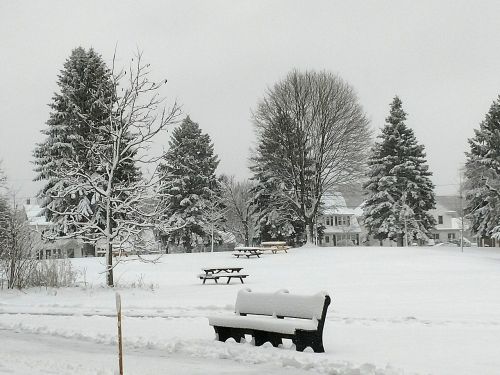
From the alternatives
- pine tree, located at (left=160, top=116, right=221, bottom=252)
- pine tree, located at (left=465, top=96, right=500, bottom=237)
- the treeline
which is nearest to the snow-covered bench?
the treeline

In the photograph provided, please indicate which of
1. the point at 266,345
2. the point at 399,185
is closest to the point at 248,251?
the point at 399,185

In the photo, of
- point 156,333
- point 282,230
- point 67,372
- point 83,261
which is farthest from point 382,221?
point 67,372

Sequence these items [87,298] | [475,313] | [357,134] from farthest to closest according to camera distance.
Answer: [357,134] → [87,298] → [475,313]

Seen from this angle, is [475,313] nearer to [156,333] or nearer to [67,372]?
[156,333]

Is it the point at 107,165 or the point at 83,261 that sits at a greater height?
the point at 107,165

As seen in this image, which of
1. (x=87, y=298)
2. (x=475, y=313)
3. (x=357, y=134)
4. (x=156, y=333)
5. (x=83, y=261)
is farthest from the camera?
(x=357, y=134)

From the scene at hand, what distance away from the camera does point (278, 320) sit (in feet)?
34.5

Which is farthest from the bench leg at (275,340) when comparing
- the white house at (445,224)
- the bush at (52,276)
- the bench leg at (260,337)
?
the white house at (445,224)

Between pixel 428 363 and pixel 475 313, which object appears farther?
pixel 475 313

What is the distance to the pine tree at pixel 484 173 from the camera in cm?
4678

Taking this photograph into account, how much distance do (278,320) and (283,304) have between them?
0.72 m

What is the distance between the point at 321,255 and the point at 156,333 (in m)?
27.8

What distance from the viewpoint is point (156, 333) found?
1259 cm

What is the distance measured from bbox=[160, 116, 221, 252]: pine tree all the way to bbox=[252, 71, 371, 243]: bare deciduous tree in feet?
29.2
